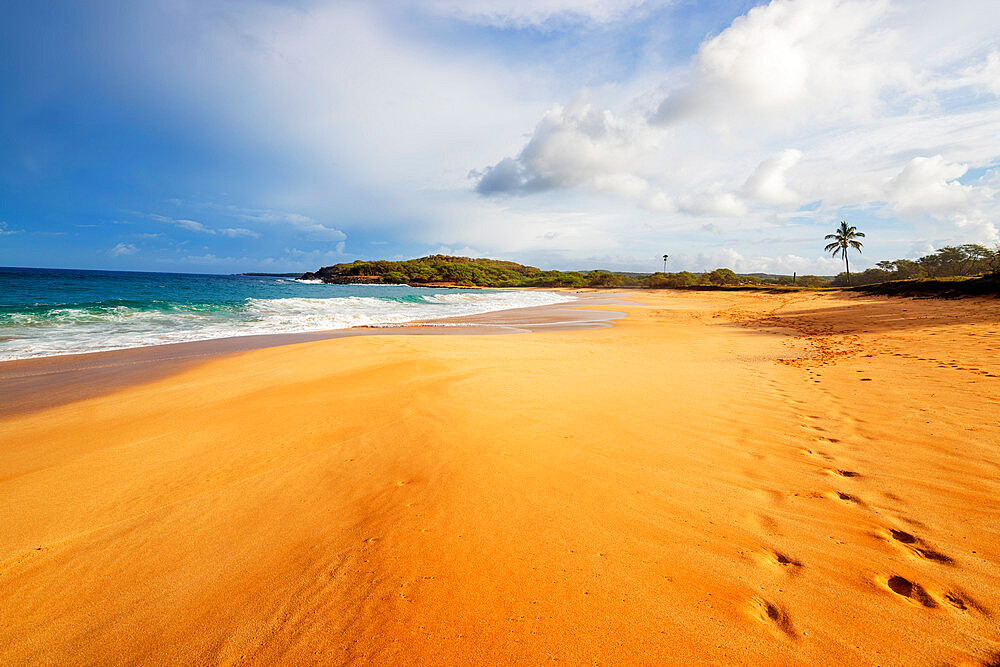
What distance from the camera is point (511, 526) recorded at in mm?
2762

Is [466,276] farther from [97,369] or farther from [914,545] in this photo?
[914,545]

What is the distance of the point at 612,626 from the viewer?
1.90m

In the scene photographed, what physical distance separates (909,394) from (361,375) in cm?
870

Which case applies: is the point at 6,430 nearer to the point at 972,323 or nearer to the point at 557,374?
the point at 557,374

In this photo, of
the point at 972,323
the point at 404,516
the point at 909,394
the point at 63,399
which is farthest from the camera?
the point at 972,323

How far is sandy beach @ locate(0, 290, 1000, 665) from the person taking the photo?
1879 mm

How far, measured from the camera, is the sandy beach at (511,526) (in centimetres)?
188

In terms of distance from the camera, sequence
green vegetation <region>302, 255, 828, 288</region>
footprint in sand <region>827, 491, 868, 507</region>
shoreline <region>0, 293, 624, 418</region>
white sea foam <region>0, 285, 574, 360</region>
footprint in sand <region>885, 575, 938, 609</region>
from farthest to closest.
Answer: green vegetation <region>302, 255, 828, 288</region>, white sea foam <region>0, 285, 574, 360</region>, shoreline <region>0, 293, 624, 418</region>, footprint in sand <region>827, 491, 868, 507</region>, footprint in sand <region>885, 575, 938, 609</region>

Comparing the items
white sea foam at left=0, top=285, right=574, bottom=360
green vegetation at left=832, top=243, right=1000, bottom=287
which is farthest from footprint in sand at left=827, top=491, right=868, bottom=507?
green vegetation at left=832, top=243, right=1000, bottom=287

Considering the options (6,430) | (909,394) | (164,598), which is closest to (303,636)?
(164,598)

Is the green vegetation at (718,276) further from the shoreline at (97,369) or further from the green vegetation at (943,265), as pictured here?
the shoreline at (97,369)

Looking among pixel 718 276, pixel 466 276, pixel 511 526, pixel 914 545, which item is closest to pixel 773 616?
pixel 914 545

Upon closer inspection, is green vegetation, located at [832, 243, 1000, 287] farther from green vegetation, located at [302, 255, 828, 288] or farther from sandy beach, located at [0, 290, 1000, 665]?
sandy beach, located at [0, 290, 1000, 665]

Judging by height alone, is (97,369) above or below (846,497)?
above
